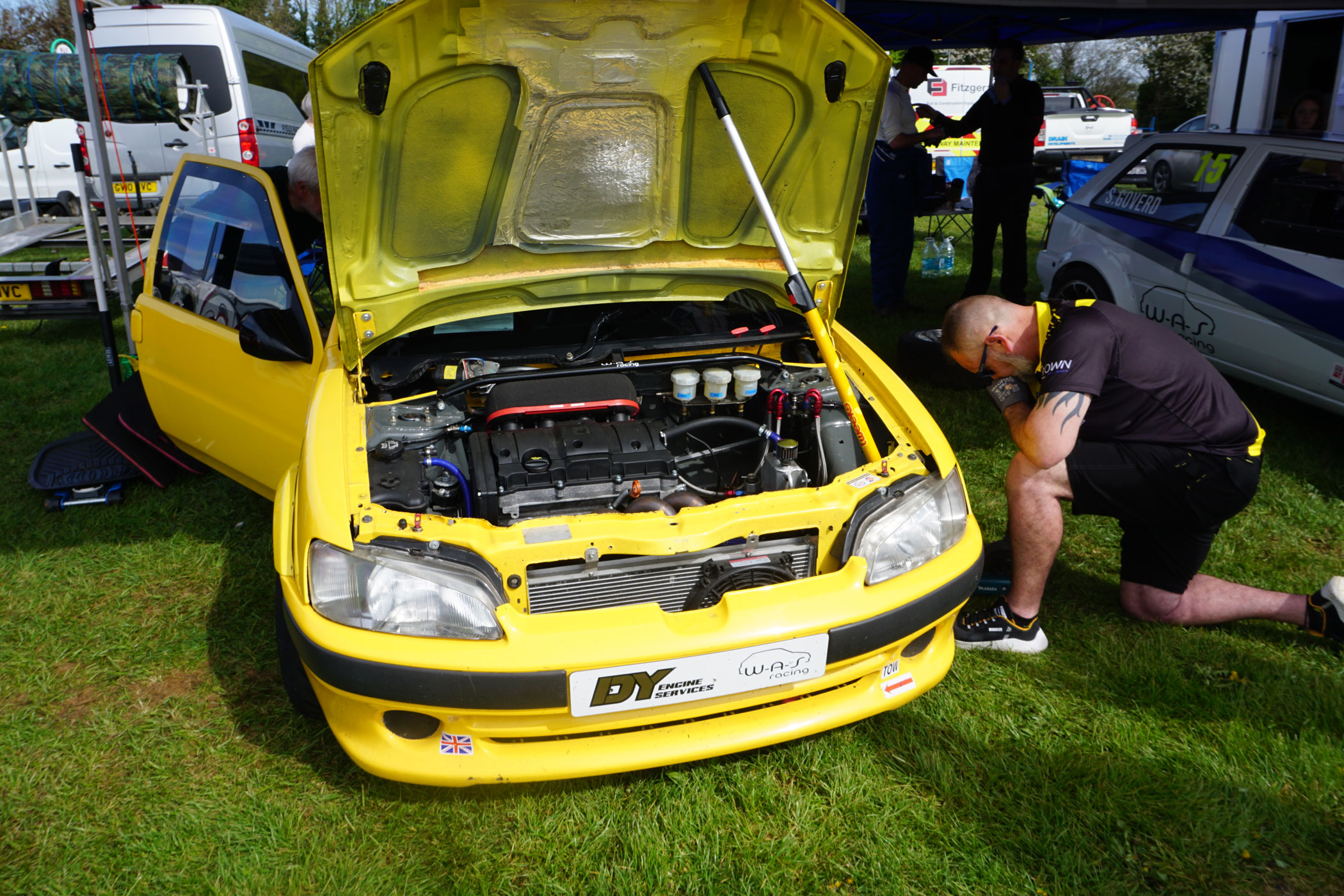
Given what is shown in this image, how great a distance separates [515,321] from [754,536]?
1323 millimetres

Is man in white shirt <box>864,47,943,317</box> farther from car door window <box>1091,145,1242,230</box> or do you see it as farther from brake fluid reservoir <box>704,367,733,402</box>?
brake fluid reservoir <box>704,367,733,402</box>

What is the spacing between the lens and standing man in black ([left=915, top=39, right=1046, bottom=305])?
21.0 feet

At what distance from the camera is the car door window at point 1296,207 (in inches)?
165

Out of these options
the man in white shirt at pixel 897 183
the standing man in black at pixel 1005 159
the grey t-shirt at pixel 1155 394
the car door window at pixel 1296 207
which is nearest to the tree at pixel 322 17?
the man in white shirt at pixel 897 183

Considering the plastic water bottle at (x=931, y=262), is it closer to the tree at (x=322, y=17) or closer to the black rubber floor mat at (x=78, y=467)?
the black rubber floor mat at (x=78, y=467)

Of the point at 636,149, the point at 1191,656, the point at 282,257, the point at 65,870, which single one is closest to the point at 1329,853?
the point at 1191,656

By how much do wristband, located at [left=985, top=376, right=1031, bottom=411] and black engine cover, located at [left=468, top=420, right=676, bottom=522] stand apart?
3.50ft

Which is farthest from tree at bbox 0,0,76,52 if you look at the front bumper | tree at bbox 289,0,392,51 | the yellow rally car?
the front bumper

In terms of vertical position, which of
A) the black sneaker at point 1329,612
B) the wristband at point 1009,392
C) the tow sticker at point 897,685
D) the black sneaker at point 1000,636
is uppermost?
the wristband at point 1009,392

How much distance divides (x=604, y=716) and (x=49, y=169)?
996cm

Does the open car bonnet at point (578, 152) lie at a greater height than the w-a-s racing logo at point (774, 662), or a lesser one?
greater

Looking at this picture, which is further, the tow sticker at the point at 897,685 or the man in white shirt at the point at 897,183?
the man in white shirt at the point at 897,183

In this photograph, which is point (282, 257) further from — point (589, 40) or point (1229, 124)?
point (1229, 124)

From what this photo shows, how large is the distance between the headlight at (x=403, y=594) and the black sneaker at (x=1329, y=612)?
2.60m
